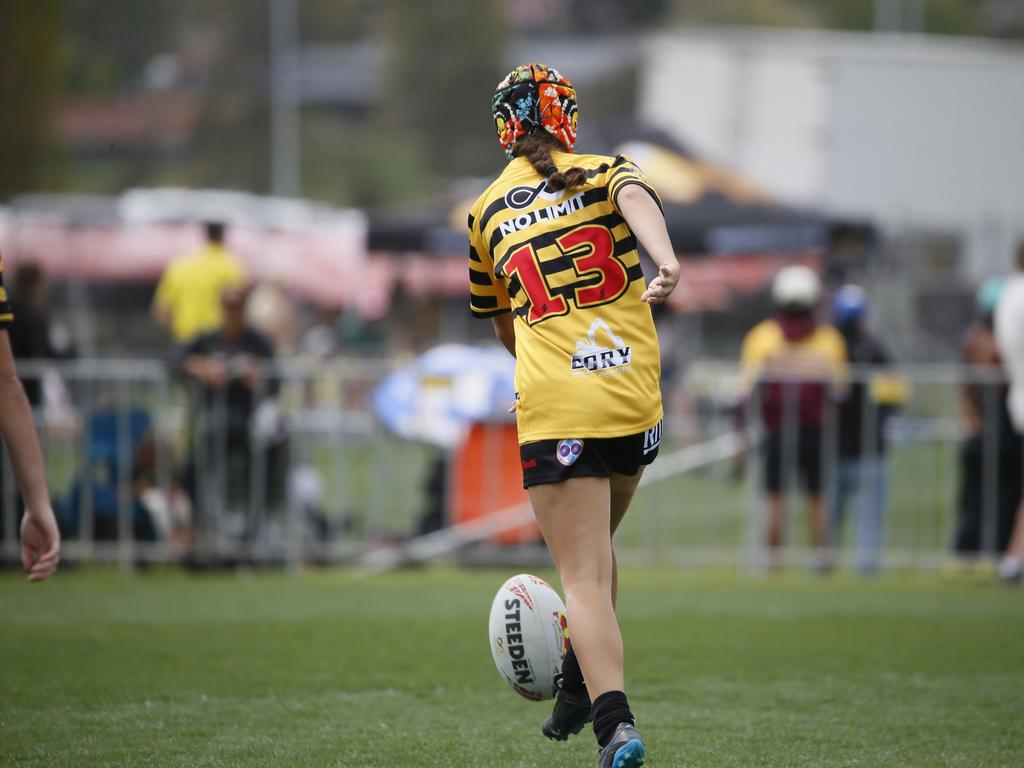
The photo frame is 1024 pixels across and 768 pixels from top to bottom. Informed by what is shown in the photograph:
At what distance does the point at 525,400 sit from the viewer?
4.97 metres

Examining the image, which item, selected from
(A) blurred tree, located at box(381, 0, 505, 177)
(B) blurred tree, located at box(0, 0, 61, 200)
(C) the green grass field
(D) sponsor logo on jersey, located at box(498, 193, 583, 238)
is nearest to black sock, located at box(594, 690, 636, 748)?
(C) the green grass field

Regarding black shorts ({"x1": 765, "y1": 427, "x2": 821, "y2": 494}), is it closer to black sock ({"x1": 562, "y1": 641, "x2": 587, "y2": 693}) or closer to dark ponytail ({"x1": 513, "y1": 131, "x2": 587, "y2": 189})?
black sock ({"x1": 562, "y1": 641, "x2": 587, "y2": 693})

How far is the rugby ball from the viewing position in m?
5.27

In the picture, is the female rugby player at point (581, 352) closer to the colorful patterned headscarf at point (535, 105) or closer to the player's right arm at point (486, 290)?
the colorful patterned headscarf at point (535, 105)

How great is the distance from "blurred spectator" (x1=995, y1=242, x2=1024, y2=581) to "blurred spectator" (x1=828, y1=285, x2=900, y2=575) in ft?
2.63

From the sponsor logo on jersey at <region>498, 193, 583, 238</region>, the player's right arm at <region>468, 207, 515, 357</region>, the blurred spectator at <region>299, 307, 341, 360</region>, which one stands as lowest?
the blurred spectator at <region>299, 307, 341, 360</region>

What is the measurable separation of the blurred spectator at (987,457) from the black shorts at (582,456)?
6664 mm

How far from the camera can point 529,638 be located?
5.27 m

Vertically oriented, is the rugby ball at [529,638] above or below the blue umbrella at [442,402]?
below

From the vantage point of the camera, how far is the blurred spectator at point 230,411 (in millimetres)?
11102

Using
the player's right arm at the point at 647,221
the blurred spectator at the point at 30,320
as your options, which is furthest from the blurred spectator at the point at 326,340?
the player's right arm at the point at 647,221

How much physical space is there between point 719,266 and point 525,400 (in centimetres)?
2030

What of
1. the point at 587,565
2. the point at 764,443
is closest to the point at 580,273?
the point at 587,565

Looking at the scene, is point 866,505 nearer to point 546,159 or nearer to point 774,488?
point 774,488
